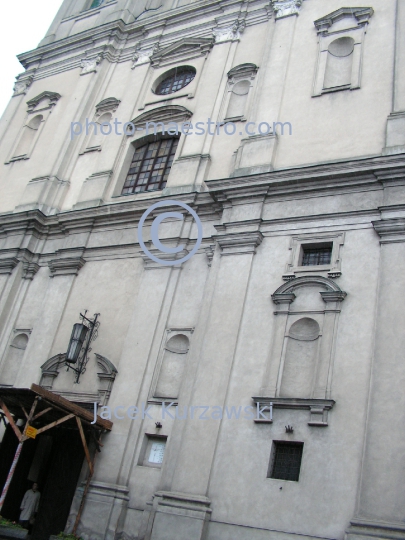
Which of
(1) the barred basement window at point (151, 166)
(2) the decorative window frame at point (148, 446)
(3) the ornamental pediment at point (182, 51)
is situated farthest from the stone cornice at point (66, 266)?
(3) the ornamental pediment at point (182, 51)

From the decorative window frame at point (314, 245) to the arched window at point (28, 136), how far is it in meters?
13.2

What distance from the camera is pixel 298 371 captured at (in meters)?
13.1

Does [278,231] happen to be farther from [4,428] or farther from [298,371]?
[4,428]

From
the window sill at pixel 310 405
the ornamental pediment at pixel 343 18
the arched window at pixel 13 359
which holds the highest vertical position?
the ornamental pediment at pixel 343 18

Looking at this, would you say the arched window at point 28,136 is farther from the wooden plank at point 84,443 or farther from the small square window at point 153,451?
the small square window at point 153,451

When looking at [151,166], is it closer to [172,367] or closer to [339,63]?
[339,63]

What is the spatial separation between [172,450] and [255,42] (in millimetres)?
13933

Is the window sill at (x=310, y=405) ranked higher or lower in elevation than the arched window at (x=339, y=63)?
lower

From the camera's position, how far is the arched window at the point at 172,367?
47.8 ft

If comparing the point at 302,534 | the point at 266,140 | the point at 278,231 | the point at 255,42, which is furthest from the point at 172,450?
the point at 255,42

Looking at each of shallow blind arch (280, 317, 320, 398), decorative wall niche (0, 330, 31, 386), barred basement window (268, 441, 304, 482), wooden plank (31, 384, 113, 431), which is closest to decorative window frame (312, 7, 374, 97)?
shallow blind arch (280, 317, 320, 398)

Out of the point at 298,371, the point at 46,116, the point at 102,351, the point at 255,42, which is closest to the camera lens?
the point at 298,371

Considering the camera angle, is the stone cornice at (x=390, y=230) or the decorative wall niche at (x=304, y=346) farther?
the stone cornice at (x=390, y=230)

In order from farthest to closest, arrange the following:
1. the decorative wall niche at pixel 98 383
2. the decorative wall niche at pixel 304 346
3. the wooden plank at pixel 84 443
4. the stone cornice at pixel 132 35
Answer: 1. the stone cornice at pixel 132 35
2. the decorative wall niche at pixel 98 383
3. the wooden plank at pixel 84 443
4. the decorative wall niche at pixel 304 346
